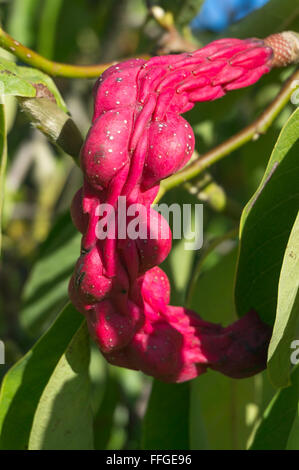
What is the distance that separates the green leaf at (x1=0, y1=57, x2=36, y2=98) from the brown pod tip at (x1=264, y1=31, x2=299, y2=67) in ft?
1.34

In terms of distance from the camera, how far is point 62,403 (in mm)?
1316

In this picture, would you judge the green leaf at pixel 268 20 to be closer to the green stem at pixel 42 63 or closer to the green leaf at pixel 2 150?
the green stem at pixel 42 63

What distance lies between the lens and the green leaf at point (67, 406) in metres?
1.29

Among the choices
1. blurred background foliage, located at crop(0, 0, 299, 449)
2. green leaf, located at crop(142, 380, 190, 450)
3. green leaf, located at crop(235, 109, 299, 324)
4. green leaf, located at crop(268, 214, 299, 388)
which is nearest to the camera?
green leaf, located at crop(268, 214, 299, 388)

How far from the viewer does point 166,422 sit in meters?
1.54

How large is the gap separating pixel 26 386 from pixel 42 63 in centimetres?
59

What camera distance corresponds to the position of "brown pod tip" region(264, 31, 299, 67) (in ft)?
4.38

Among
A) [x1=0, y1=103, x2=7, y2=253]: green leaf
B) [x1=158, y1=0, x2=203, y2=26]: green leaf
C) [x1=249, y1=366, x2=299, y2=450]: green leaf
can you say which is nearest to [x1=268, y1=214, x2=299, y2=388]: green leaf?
[x1=249, y1=366, x2=299, y2=450]: green leaf

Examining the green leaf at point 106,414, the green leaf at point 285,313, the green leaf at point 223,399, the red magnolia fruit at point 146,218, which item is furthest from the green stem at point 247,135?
the green leaf at point 106,414

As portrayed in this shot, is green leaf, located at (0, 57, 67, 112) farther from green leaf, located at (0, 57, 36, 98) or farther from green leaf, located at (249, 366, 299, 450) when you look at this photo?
green leaf, located at (249, 366, 299, 450)

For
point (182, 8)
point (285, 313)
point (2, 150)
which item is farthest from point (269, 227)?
point (182, 8)

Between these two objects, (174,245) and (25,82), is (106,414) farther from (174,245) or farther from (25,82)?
(25,82)

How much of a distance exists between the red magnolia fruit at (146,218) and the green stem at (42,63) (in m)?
0.31
